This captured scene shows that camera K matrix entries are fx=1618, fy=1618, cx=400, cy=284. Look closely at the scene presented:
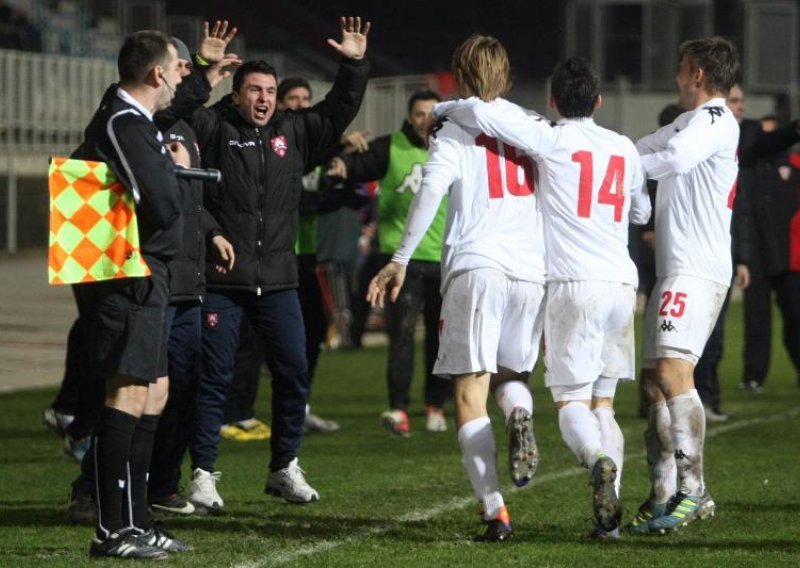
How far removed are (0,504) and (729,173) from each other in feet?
12.7

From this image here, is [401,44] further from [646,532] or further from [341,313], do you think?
[646,532]

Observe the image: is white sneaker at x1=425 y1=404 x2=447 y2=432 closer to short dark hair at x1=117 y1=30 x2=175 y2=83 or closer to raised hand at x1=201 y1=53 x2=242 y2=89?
raised hand at x1=201 y1=53 x2=242 y2=89

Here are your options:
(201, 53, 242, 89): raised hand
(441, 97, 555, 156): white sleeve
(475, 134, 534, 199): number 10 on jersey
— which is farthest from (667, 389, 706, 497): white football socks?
(201, 53, 242, 89): raised hand

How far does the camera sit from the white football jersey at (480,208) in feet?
22.1

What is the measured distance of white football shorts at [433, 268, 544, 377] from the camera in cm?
673

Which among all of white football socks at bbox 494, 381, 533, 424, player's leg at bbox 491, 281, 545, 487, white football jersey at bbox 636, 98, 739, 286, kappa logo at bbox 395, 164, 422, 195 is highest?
kappa logo at bbox 395, 164, 422, 195

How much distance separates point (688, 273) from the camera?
7.11 m

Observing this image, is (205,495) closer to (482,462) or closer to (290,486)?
(290,486)

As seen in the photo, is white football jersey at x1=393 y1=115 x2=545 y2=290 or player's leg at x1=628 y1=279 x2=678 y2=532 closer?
white football jersey at x1=393 y1=115 x2=545 y2=290

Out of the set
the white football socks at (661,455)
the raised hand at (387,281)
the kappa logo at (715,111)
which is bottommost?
the white football socks at (661,455)

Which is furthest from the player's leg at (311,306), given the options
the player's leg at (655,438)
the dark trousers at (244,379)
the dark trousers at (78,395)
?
the player's leg at (655,438)

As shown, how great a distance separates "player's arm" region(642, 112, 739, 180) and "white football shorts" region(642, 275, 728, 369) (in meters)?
0.50

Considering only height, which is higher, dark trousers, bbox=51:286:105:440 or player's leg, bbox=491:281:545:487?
player's leg, bbox=491:281:545:487

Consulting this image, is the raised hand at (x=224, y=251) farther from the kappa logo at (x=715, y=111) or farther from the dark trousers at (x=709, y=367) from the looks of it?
the dark trousers at (x=709, y=367)
